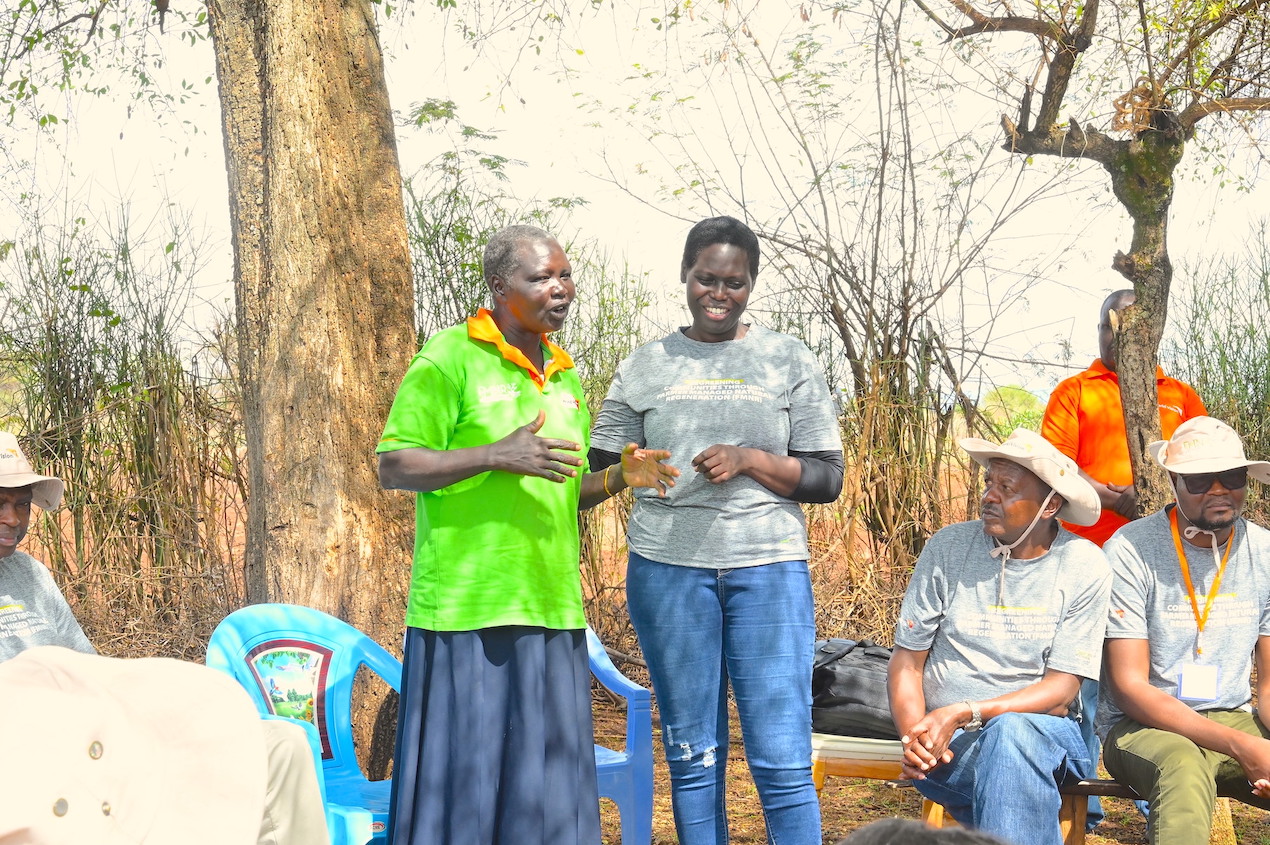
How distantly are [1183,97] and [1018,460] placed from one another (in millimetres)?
3380

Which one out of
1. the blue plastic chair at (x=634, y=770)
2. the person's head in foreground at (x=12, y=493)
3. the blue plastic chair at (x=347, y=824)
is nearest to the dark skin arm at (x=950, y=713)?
the blue plastic chair at (x=634, y=770)

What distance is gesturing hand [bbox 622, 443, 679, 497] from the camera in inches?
129

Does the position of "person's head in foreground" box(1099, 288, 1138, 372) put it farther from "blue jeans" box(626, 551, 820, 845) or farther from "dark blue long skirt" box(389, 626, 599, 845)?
"dark blue long skirt" box(389, 626, 599, 845)

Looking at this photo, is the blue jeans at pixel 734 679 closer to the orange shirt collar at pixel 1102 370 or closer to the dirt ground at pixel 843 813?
the dirt ground at pixel 843 813

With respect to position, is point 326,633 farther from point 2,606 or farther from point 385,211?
point 385,211

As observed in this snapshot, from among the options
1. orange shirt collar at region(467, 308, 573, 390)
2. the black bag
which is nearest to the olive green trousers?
the black bag

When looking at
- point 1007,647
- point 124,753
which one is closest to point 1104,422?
point 1007,647

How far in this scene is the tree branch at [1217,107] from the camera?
580 centimetres

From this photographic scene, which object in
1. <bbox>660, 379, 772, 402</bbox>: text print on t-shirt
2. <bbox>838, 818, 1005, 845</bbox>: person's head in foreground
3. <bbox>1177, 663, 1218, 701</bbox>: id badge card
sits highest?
<bbox>660, 379, 772, 402</bbox>: text print on t-shirt

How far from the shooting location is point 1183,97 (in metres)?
6.13

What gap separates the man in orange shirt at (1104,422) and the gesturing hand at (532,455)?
7.99ft

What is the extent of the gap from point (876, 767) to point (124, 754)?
2858mm

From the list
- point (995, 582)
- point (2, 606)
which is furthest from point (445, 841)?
point (995, 582)

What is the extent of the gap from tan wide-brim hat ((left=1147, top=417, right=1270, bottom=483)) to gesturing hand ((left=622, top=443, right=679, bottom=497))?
161 cm
